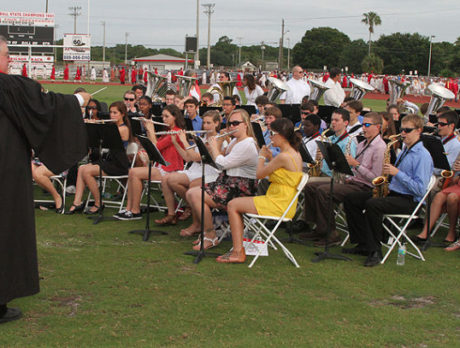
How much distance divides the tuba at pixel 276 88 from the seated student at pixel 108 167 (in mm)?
4824

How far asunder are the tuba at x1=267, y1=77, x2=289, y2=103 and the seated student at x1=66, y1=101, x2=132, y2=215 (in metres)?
4.82

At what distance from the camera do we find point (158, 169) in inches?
344

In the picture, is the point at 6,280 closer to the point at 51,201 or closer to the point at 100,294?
the point at 100,294

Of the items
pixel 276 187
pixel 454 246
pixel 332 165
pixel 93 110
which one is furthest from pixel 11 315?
pixel 93 110

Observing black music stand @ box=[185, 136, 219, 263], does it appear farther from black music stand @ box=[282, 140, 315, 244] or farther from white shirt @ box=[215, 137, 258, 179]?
black music stand @ box=[282, 140, 315, 244]

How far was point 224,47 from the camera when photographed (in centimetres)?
12412

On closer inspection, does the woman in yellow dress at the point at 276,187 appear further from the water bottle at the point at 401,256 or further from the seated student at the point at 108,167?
the seated student at the point at 108,167

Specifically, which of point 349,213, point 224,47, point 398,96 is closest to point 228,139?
point 349,213

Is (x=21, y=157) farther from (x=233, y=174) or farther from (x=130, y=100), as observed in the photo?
(x=130, y=100)

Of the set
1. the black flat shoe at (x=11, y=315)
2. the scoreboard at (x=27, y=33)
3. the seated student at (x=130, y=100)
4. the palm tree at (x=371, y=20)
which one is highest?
the palm tree at (x=371, y=20)

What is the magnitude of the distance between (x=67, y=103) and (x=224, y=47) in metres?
122

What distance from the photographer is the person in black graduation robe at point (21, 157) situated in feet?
15.6

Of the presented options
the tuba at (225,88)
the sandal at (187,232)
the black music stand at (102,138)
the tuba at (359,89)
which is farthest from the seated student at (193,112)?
the tuba at (359,89)

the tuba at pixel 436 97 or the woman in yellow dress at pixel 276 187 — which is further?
the tuba at pixel 436 97
